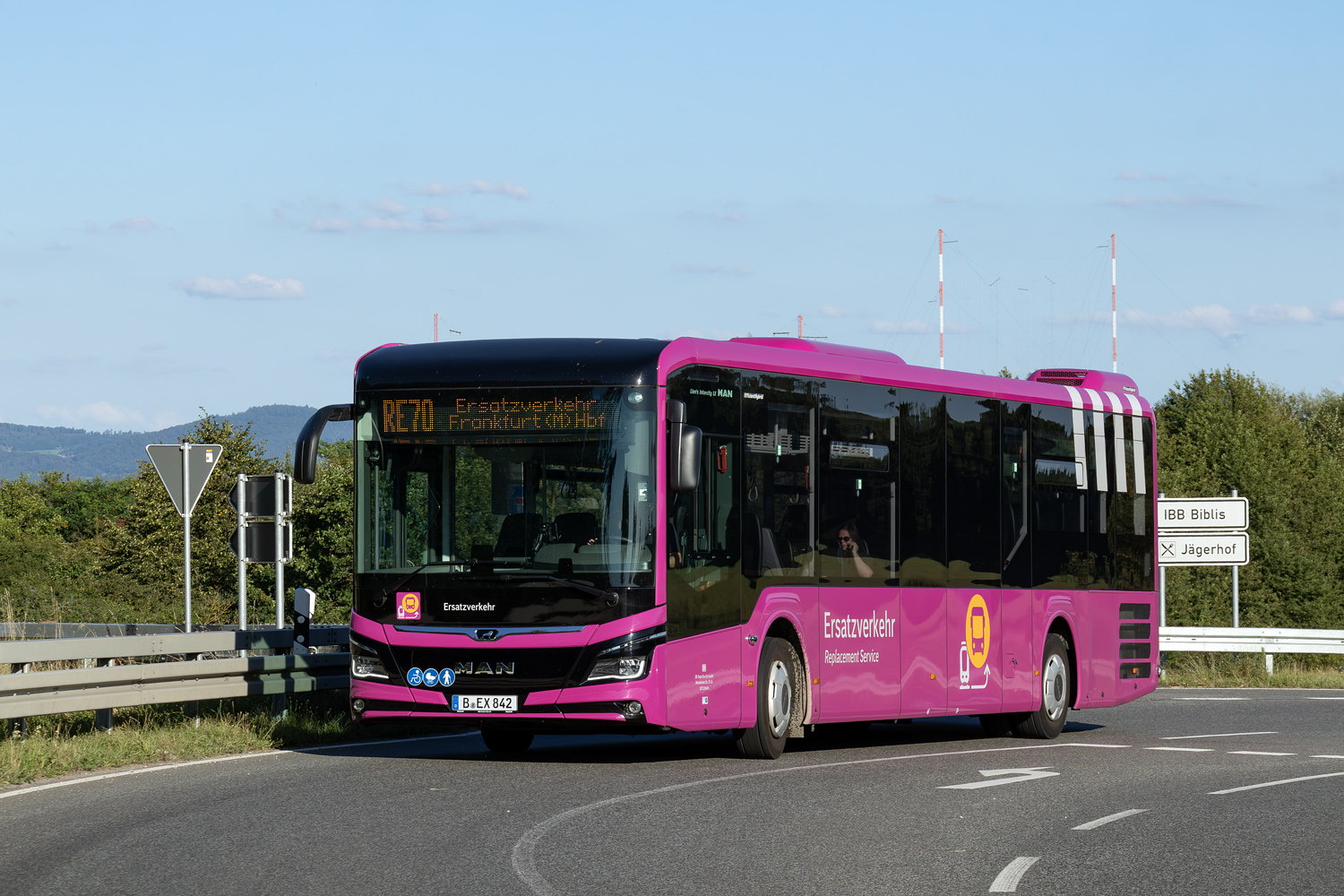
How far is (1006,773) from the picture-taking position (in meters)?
13.8

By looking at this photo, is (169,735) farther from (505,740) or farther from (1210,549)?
(1210,549)

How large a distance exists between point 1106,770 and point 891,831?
4.47 metres

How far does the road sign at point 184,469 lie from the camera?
696 inches

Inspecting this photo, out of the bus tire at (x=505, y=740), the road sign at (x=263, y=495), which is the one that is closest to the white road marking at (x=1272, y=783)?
the bus tire at (x=505, y=740)

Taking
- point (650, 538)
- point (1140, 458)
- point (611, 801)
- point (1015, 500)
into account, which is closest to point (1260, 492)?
point (1140, 458)

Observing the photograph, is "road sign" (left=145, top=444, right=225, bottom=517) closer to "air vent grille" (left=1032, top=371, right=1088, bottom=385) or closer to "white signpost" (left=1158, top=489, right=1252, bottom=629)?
"air vent grille" (left=1032, top=371, right=1088, bottom=385)

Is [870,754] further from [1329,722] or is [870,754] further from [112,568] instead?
[112,568]

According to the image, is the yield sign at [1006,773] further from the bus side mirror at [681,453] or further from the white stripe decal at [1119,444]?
the white stripe decal at [1119,444]

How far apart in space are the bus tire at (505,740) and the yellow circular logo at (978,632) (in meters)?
4.26

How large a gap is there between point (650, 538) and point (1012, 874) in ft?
16.1

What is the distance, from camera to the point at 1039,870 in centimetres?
891

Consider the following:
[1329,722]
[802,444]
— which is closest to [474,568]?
[802,444]

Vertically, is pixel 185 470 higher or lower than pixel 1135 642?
higher

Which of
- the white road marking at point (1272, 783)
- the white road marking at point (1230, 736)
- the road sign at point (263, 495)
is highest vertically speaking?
the road sign at point (263, 495)
